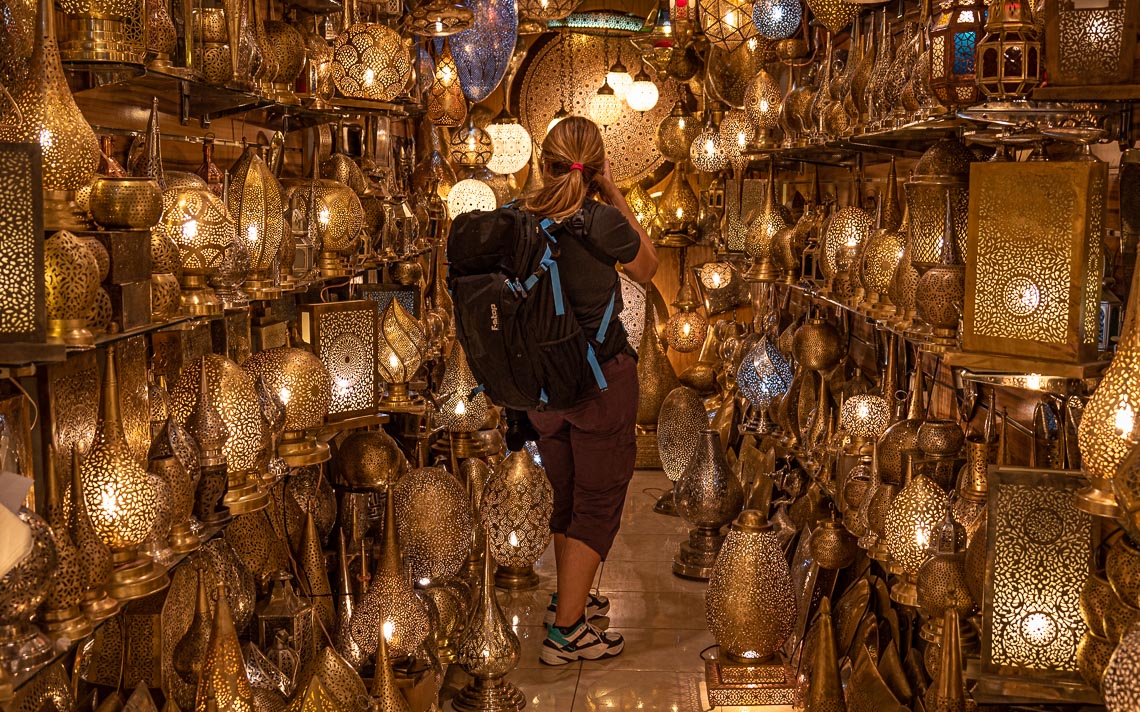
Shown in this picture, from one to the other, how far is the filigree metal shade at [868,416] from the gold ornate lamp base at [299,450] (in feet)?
4.30

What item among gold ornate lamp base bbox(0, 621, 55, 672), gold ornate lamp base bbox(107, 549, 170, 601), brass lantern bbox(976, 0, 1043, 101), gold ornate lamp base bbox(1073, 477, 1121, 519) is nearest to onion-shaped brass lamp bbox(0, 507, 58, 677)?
gold ornate lamp base bbox(0, 621, 55, 672)

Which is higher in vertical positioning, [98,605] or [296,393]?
[296,393]

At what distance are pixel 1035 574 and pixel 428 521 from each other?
6.27ft

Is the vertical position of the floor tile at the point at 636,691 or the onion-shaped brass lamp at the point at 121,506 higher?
the onion-shaped brass lamp at the point at 121,506

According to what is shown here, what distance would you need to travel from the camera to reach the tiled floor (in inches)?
140

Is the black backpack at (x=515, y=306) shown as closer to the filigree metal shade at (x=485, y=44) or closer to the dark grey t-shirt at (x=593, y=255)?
the dark grey t-shirt at (x=593, y=255)

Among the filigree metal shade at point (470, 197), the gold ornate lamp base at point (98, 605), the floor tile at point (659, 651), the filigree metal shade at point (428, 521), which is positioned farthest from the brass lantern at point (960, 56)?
the filigree metal shade at point (470, 197)

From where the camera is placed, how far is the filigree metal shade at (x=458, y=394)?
161 inches

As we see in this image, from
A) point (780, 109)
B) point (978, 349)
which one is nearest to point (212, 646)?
point (978, 349)

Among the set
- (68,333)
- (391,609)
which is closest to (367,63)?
(391,609)

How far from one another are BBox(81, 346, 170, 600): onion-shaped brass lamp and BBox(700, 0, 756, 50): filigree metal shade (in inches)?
121

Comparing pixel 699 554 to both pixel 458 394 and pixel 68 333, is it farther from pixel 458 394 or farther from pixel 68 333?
pixel 68 333

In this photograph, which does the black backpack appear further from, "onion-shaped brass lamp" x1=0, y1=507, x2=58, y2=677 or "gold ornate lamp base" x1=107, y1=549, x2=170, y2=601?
"onion-shaped brass lamp" x1=0, y1=507, x2=58, y2=677

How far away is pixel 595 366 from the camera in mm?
3490
